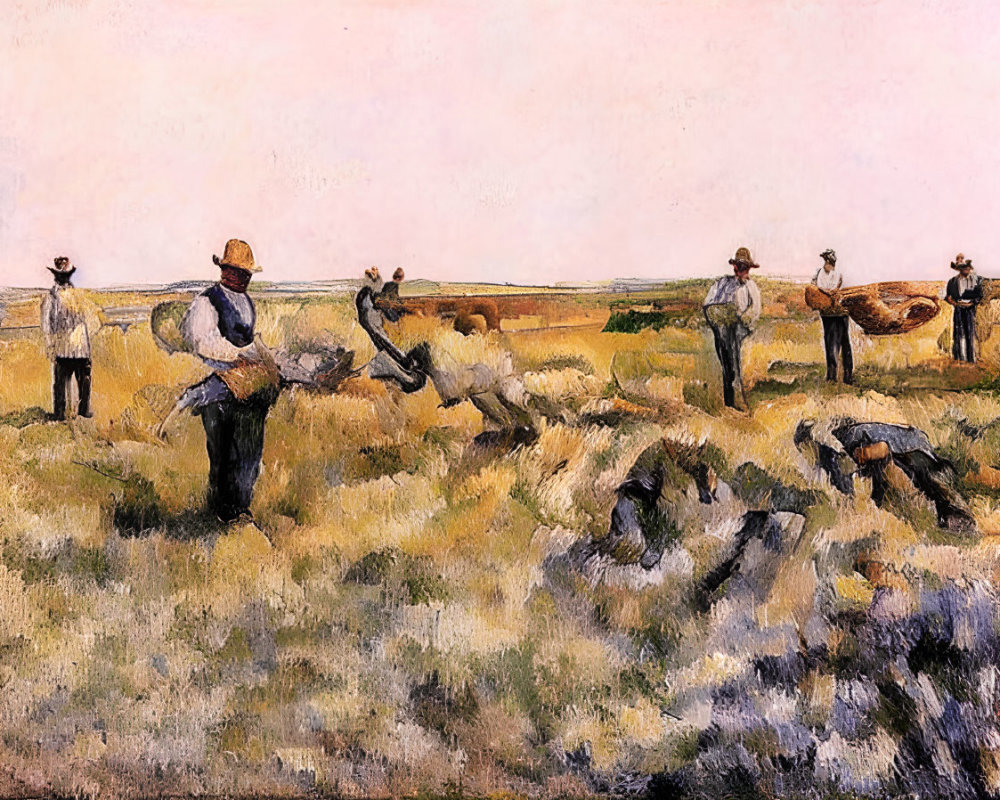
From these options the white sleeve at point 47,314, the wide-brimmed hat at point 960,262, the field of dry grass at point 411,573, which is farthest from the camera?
the wide-brimmed hat at point 960,262

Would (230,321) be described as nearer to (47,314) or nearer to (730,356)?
(47,314)

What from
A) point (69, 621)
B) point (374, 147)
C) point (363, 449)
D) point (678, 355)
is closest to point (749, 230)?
point (678, 355)

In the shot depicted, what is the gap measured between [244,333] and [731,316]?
1.96 metres

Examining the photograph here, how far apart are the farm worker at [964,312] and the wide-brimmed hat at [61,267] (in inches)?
142

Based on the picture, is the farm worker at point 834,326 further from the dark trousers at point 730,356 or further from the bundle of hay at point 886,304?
the dark trousers at point 730,356

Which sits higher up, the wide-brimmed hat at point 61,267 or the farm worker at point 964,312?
the wide-brimmed hat at point 61,267

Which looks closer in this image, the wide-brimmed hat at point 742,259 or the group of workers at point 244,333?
the group of workers at point 244,333

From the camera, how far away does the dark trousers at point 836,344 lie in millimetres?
3293

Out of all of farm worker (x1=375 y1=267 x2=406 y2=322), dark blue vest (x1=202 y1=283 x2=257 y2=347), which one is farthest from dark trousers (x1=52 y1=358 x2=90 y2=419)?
farm worker (x1=375 y1=267 x2=406 y2=322)

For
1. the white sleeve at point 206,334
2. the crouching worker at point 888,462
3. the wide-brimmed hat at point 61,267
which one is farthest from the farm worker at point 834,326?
the wide-brimmed hat at point 61,267

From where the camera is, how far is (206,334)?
3193 mm

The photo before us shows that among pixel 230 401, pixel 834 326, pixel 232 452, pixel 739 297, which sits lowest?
pixel 232 452

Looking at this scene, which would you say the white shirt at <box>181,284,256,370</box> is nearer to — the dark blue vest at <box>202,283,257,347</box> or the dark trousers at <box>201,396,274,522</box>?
the dark blue vest at <box>202,283,257,347</box>

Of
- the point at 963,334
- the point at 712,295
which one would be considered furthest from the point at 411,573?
the point at 963,334
